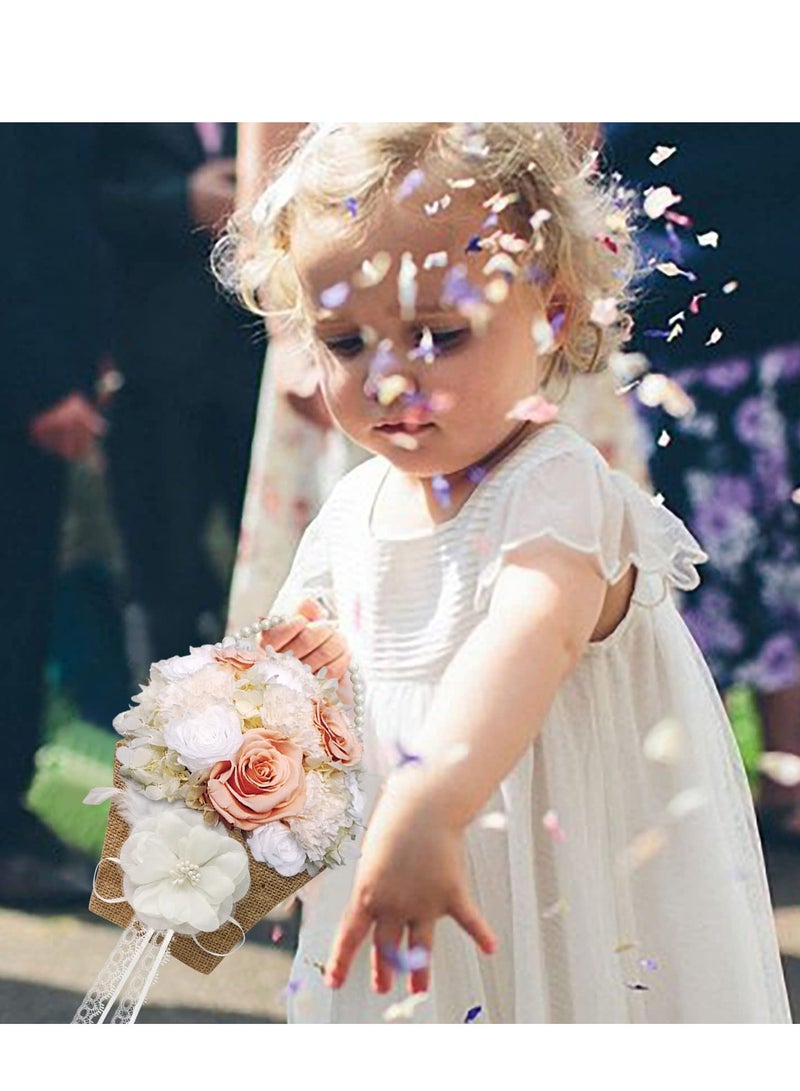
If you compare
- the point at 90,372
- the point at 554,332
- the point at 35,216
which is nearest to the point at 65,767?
the point at 90,372

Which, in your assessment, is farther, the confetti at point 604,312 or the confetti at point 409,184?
the confetti at point 604,312


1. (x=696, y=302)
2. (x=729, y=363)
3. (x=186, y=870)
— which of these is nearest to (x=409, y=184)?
(x=696, y=302)

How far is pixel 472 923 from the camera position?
1739mm

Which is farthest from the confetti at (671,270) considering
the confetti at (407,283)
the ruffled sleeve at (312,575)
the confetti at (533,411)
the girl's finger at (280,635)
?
the girl's finger at (280,635)

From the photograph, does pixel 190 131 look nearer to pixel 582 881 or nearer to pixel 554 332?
pixel 554 332

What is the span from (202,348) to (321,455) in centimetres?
22

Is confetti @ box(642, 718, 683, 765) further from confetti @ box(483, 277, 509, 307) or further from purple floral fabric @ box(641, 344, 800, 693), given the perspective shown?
confetti @ box(483, 277, 509, 307)

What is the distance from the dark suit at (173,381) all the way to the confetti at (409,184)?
1.24 ft

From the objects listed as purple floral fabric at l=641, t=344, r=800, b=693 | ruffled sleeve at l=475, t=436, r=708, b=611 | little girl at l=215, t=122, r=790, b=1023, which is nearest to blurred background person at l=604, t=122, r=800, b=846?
purple floral fabric at l=641, t=344, r=800, b=693

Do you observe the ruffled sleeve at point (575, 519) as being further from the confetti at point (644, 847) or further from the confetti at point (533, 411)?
the confetti at point (644, 847)

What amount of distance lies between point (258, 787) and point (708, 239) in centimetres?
84

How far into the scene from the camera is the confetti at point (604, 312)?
1.97 meters

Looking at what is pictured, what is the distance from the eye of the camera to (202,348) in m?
2.25

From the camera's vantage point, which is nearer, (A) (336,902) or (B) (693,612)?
(A) (336,902)
